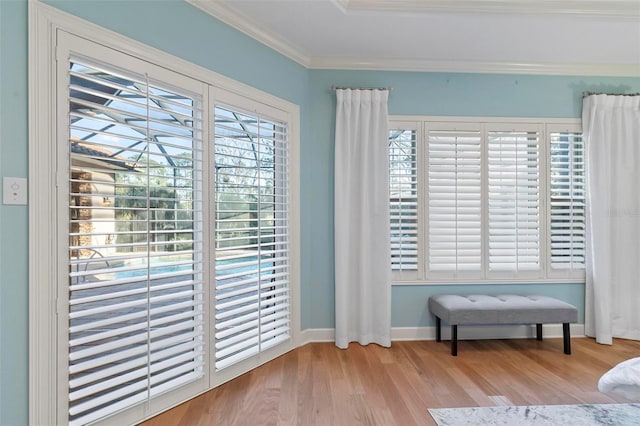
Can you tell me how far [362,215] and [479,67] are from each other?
1.87 meters

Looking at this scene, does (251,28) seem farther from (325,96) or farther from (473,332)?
(473,332)

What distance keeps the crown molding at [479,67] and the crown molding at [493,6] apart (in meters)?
0.72

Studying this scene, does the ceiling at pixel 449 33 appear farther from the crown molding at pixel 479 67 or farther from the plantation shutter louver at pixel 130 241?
the plantation shutter louver at pixel 130 241

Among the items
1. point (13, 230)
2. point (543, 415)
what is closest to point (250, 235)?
point (13, 230)

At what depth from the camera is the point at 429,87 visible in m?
3.22

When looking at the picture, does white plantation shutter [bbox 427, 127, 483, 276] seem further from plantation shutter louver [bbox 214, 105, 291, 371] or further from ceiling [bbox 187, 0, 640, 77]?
plantation shutter louver [bbox 214, 105, 291, 371]

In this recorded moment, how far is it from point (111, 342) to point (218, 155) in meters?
1.33

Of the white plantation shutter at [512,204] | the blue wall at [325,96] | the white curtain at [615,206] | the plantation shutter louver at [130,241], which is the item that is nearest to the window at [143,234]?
the plantation shutter louver at [130,241]

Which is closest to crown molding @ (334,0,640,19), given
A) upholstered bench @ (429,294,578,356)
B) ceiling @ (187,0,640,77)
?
ceiling @ (187,0,640,77)

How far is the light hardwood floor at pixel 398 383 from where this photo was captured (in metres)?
2.00

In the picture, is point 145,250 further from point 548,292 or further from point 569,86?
point 569,86

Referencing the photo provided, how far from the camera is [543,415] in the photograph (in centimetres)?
199

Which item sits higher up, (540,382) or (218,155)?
(218,155)

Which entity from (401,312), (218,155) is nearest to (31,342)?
Answer: (218,155)
